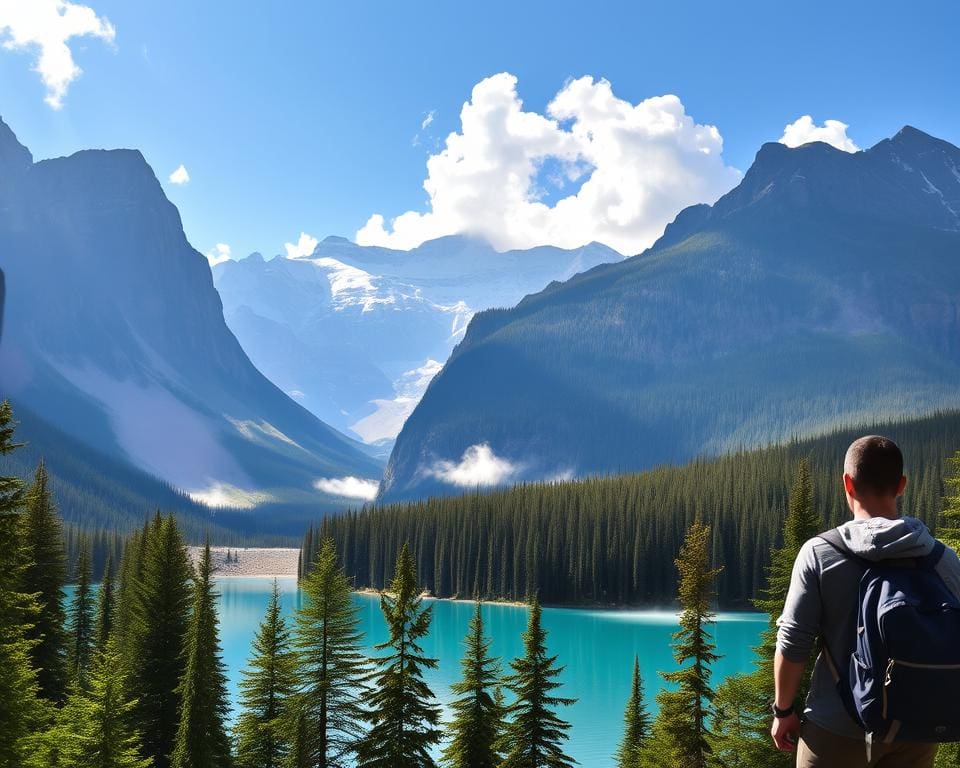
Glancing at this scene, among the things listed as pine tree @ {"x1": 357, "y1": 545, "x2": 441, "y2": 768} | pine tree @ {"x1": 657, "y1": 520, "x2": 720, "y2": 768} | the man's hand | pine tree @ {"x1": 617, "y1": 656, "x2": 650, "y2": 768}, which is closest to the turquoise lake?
pine tree @ {"x1": 617, "y1": 656, "x2": 650, "y2": 768}

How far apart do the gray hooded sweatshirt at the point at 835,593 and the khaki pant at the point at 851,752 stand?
74mm

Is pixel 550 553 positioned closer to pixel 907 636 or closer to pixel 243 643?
pixel 243 643

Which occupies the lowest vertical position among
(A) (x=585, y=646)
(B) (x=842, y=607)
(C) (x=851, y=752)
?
(A) (x=585, y=646)

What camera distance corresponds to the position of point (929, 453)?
13375cm

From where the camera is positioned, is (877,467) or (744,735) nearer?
(877,467)

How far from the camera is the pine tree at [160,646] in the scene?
3631cm

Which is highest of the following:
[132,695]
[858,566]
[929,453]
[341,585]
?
[929,453]

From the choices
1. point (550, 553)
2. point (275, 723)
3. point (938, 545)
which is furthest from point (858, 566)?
point (550, 553)

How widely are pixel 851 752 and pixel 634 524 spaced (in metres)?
128

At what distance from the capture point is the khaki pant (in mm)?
6332

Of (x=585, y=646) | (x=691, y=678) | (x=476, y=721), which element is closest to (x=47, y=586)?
(x=476, y=721)

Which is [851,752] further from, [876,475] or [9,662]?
[9,662]

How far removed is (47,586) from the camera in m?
41.8

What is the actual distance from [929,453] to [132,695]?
123172 millimetres
